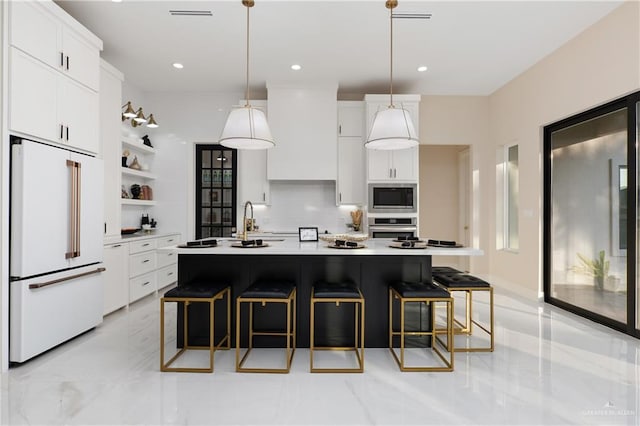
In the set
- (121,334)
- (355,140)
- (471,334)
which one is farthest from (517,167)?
(121,334)

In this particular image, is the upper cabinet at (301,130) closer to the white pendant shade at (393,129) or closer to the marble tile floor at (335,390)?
the white pendant shade at (393,129)

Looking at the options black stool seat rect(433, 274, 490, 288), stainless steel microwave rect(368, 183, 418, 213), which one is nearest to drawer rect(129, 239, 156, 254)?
stainless steel microwave rect(368, 183, 418, 213)

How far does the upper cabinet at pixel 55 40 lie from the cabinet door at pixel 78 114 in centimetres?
9

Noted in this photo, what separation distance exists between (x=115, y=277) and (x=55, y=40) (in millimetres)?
2422

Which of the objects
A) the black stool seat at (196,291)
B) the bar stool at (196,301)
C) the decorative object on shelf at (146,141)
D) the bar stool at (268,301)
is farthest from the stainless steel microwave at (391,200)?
the decorative object on shelf at (146,141)

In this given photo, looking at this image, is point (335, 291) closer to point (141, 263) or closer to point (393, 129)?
point (393, 129)

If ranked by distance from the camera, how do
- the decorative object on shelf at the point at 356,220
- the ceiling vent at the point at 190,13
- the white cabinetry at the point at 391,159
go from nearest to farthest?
the ceiling vent at the point at 190,13 < the white cabinetry at the point at 391,159 < the decorative object on shelf at the point at 356,220

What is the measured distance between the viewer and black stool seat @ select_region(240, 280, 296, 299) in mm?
2434

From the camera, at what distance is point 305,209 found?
547 centimetres

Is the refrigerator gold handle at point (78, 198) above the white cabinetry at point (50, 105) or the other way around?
the other way around

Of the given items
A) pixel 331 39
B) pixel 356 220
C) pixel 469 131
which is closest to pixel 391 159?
pixel 356 220

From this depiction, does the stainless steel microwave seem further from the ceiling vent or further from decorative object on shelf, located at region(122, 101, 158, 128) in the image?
decorative object on shelf, located at region(122, 101, 158, 128)

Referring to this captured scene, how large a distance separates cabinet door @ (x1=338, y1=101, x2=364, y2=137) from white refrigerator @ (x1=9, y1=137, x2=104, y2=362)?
3243 millimetres

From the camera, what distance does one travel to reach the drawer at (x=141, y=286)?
4.15m
